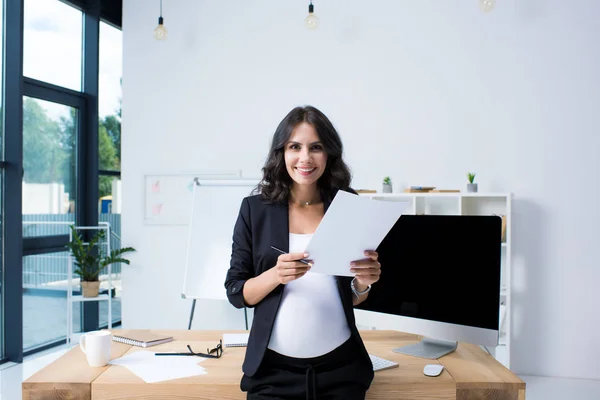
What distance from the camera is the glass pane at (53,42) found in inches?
159

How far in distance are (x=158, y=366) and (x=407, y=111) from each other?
2.80 meters

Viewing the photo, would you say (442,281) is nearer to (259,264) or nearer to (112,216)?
(259,264)

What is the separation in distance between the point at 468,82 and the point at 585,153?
98cm

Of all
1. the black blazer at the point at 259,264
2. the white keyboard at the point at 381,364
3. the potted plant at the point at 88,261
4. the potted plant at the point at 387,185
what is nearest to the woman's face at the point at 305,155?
the black blazer at the point at 259,264

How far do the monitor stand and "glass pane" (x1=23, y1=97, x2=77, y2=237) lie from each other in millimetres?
3357

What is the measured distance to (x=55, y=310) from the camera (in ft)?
14.1

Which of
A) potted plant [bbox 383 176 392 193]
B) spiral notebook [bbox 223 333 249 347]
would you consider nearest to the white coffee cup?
spiral notebook [bbox 223 333 249 347]

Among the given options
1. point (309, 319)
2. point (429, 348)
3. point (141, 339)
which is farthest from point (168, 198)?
point (309, 319)

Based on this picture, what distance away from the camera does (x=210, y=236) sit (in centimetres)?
351

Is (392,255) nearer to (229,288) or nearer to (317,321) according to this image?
(317,321)

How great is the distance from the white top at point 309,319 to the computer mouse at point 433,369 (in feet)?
1.08

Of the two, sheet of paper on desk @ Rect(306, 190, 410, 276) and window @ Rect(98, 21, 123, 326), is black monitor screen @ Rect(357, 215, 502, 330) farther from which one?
window @ Rect(98, 21, 123, 326)

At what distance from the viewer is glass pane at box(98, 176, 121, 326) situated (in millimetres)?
4703

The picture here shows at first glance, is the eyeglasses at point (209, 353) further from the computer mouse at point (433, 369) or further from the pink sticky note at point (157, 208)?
the pink sticky note at point (157, 208)
